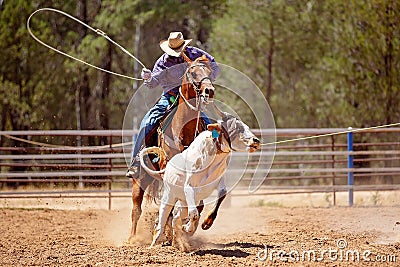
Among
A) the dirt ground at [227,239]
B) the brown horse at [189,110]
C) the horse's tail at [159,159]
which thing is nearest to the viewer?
the dirt ground at [227,239]

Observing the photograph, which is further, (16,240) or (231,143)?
(16,240)

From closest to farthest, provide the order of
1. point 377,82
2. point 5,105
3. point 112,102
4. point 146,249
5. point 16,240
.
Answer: point 146,249 < point 16,240 < point 377,82 < point 5,105 < point 112,102

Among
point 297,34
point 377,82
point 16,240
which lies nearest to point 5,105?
point 297,34

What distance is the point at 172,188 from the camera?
6938 millimetres

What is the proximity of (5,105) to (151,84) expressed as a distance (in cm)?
1468

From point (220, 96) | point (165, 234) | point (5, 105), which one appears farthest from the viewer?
point (220, 96)

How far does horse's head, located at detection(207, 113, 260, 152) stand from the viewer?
649 centimetres

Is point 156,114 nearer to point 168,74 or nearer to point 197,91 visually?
point 168,74

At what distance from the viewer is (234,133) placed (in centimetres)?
Result: 655

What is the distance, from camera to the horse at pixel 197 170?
259 inches

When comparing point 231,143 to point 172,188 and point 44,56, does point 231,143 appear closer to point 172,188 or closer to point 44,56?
point 172,188

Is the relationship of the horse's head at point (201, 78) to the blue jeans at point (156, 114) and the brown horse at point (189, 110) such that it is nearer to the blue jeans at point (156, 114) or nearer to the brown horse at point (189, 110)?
the brown horse at point (189, 110)

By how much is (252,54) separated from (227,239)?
15.1m

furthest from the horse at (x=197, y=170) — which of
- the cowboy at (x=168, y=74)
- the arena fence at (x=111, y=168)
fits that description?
the arena fence at (x=111, y=168)
